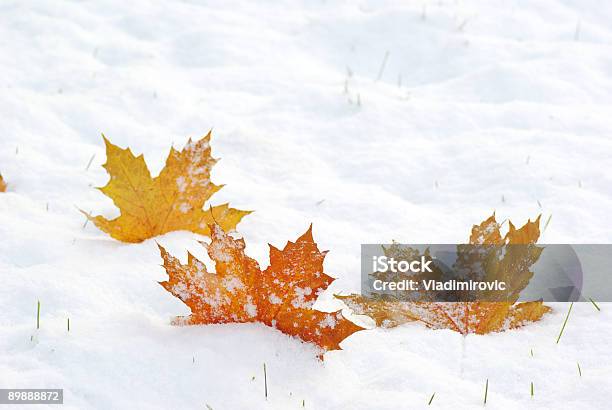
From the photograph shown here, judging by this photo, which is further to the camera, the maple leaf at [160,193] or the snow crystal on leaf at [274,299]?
the maple leaf at [160,193]

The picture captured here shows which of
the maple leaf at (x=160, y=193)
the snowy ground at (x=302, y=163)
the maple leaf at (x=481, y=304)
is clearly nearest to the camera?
the snowy ground at (x=302, y=163)

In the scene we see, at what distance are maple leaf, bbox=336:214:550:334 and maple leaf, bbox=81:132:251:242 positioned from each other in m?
0.55

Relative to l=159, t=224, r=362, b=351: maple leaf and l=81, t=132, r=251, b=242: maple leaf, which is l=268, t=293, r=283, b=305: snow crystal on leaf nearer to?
l=159, t=224, r=362, b=351: maple leaf

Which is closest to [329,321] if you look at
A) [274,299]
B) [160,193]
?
[274,299]

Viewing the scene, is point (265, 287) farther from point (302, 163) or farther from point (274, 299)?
point (302, 163)

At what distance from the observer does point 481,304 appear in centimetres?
164

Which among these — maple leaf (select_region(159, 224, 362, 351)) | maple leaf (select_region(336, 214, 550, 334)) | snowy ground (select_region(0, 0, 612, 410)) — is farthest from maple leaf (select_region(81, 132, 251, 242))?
maple leaf (select_region(336, 214, 550, 334))

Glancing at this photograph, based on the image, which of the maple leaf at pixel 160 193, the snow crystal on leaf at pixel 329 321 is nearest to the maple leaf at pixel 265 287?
the snow crystal on leaf at pixel 329 321

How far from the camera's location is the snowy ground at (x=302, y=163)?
144 centimetres

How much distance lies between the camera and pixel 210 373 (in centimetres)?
142

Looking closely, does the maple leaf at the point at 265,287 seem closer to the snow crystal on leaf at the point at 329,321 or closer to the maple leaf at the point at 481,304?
the snow crystal on leaf at the point at 329,321

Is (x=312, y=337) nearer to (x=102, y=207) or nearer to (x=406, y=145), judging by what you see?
(x=102, y=207)

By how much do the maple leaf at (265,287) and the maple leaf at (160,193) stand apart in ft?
1.45

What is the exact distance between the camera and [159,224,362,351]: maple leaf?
4.87ft
